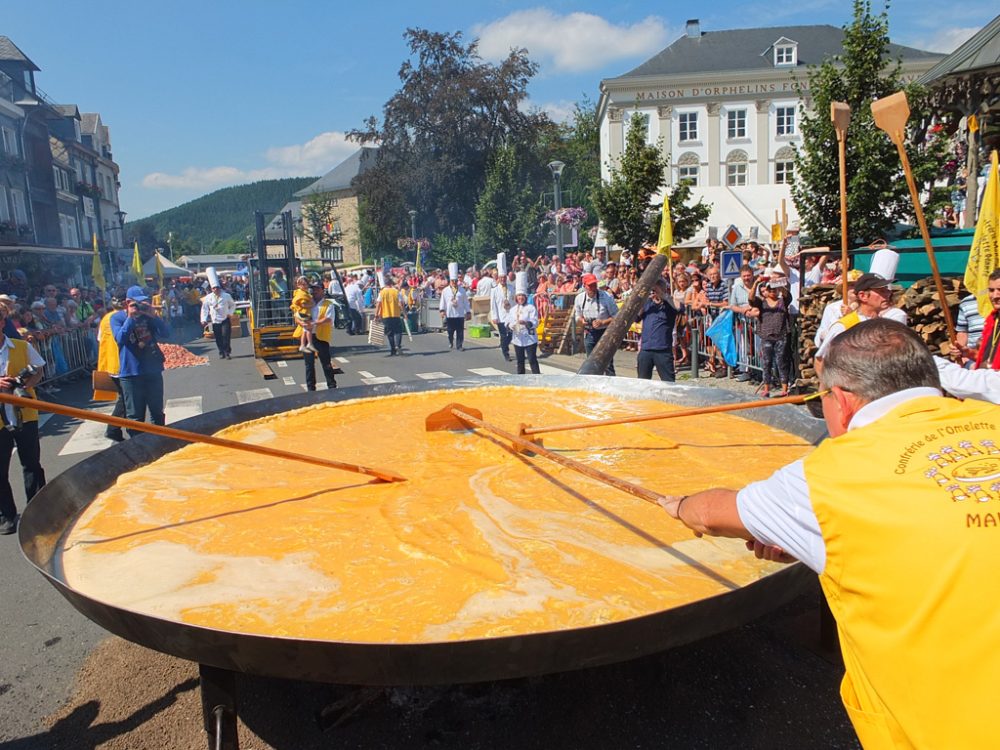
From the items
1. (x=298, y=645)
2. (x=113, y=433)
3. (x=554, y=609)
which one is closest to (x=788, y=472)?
(x=554, y=609)

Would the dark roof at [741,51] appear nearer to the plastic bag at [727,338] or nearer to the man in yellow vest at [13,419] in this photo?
the plastic bag at [727,338]

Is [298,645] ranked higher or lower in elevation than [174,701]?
higher

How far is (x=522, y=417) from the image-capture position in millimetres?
5332

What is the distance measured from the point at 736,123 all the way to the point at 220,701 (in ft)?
183

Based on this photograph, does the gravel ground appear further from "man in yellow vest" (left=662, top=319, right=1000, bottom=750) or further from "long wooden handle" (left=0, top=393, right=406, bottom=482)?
"man in yellow vest" (left=662, top=319, right=1000, bottom=750)

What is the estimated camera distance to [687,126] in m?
51.2

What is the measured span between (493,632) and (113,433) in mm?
7342

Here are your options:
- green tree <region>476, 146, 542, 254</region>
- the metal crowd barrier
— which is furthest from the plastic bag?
green tree <region>476, 146, 542, 254</region>

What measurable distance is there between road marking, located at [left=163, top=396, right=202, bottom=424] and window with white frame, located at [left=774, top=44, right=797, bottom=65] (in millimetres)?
51863

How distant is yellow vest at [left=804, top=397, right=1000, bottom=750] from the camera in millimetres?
1376

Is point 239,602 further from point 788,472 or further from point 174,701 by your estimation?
point 788,472

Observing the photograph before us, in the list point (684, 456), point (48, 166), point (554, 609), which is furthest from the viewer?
point (48, 166)

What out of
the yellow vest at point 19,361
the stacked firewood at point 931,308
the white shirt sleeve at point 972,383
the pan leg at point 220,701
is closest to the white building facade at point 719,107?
the stacked firewood at point 931,308

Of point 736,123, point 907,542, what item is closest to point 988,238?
point 907,542
